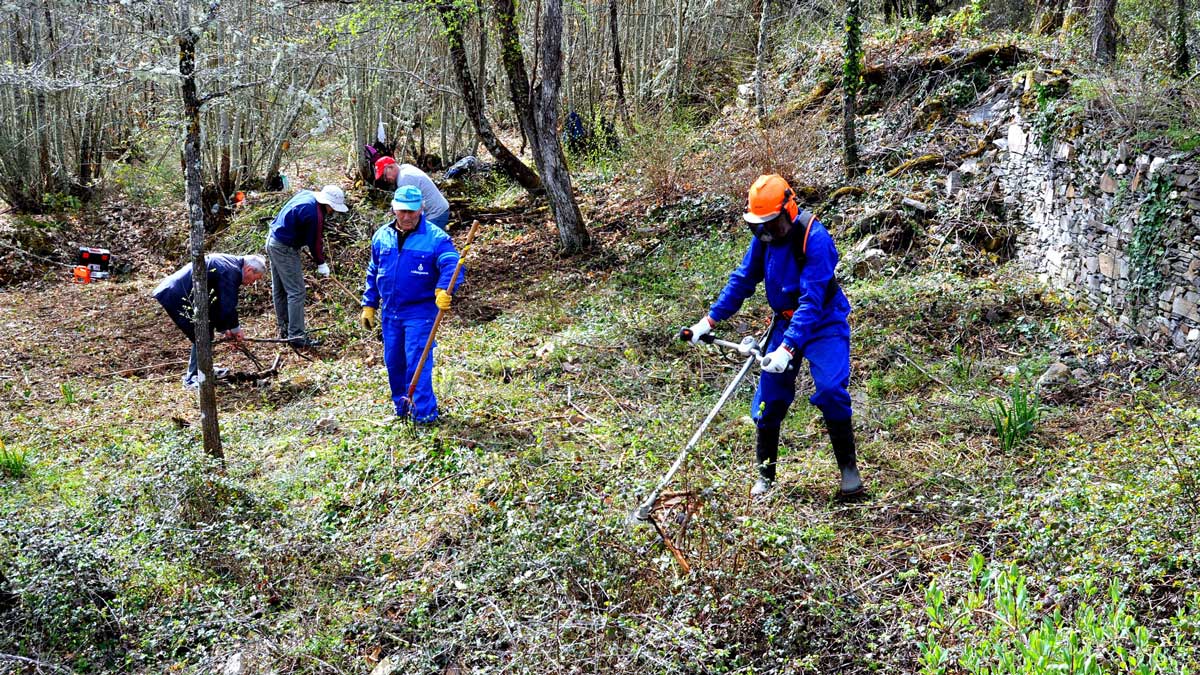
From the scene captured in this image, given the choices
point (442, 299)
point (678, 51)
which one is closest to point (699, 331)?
point (442, 299)

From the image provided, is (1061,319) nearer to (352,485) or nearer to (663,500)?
Answer: (663,500)

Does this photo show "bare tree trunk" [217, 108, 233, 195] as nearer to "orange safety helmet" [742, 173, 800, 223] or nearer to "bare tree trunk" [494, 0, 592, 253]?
"bare tree trunk" [494, 0, 592, 253]

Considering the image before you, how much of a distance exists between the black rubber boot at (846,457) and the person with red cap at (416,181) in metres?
4.79

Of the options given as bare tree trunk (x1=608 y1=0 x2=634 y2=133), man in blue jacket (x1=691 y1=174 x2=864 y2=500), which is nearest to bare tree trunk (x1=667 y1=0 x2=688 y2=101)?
bare tree trunk (x1=608 y1=0 x2=634 y2=133)

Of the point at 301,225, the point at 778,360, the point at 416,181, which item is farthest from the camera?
the point at 416,181

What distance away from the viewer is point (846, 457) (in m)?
4.43

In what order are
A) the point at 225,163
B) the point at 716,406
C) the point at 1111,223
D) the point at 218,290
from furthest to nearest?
1. the point at 225,163
2. the point at 218,290
3. the point at 1111,223
4. the point at 716,406

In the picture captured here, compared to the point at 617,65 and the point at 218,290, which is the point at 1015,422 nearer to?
the point at 218,290

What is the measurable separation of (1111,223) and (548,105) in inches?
222

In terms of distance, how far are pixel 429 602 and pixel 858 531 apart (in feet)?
6.86

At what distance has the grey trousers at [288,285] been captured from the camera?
7555 millimetres

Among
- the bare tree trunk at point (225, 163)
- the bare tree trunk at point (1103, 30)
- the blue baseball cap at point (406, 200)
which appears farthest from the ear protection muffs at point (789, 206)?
the bare tree trunk at point (225, 163)

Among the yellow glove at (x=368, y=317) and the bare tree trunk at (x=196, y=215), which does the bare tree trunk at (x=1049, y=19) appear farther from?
the bare tree trunk at (x=196, y=215)

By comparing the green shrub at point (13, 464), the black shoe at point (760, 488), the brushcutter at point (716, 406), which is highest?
the brushcutter at point (716, 406)
